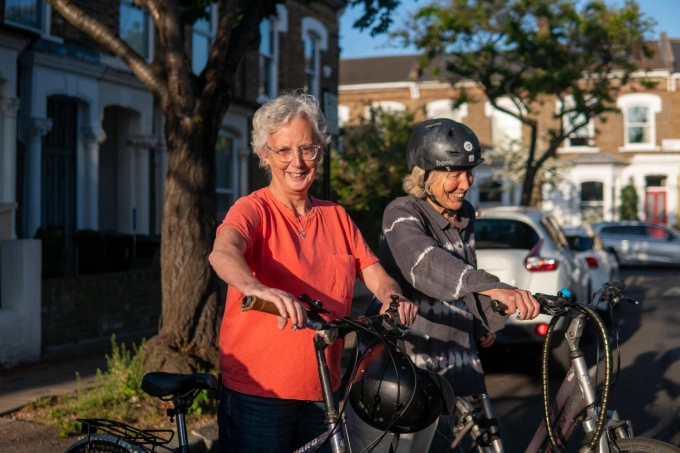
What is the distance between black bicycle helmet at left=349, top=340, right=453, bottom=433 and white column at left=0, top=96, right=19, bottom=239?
30.5 feet

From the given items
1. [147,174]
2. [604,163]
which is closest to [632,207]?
[604,163]

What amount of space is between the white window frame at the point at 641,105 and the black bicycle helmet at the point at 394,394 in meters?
38.2

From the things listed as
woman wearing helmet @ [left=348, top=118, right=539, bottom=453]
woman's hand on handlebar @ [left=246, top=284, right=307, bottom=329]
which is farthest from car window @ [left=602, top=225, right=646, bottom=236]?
woman's hand on handlebar @ [left=246, top=284, right=307, bottom=329]

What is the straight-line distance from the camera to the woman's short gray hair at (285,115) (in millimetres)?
3037

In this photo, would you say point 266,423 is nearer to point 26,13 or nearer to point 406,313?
point 406,313

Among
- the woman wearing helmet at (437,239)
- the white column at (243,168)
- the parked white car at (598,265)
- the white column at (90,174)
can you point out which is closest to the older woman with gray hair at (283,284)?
the woman wearing helmet at (437,239)

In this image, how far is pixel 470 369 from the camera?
12.2ft

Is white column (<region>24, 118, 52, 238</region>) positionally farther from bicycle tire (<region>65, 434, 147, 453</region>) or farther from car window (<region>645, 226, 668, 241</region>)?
car window (<region>645, 226, 668, 241</region>)

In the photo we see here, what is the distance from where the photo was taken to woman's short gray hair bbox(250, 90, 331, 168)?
304cm

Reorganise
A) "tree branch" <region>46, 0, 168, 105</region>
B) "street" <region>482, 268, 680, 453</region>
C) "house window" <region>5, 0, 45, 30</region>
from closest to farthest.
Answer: "street" <region>482, 268, 680, 453</region> → "tree branch" <region>46, 0, 168, 105</region> → "house window" <region>5, 0, 45, 30</region>

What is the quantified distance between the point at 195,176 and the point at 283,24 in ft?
45.7

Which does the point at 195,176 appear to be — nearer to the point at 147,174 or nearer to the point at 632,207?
the point at 147,174

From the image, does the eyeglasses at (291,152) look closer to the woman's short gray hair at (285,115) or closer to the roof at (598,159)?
the woman's short gray hair at (285,115)

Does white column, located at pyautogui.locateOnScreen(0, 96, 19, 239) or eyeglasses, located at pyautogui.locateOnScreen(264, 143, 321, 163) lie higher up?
white column, located at pyautogui.locateOnScreen(0, 96, 19, 239)
